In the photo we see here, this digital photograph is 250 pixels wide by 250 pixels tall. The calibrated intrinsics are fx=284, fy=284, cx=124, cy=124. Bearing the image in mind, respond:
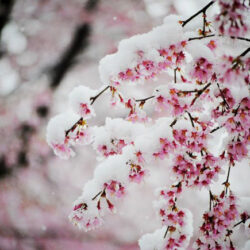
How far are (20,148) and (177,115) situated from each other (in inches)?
180

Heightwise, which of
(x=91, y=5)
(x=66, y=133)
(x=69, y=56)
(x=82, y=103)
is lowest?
(x=66, y=133)

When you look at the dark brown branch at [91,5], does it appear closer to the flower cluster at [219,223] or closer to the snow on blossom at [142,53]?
the snow on blossom at [142,53]

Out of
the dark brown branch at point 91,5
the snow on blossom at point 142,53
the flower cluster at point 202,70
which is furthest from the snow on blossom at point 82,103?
the dark brown branch at point 91,5

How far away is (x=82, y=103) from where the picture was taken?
6.64 feet

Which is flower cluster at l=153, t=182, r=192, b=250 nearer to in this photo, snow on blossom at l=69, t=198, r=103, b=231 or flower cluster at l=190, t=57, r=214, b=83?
snow on blossom at l=69, t=198, r=103, b=231

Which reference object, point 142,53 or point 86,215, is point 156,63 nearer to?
point 142,53

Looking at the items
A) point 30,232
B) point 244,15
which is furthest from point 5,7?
point 30,232

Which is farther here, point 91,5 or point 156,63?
point 91,5

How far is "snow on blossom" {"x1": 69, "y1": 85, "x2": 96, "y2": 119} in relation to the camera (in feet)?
6.61

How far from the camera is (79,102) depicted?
80.0 inches

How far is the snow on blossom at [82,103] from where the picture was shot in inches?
79.4

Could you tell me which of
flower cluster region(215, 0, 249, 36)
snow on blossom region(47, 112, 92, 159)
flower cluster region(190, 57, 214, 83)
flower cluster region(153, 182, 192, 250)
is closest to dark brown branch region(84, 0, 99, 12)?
snow on blossom region(47, 112, 92, 159)

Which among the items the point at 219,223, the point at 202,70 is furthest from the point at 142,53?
the point at 219,223

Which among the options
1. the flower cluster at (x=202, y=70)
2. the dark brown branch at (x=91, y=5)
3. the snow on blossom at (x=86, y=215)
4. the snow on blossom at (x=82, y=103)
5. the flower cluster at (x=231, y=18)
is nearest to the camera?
the flower cluster at (x=231, y=18)
